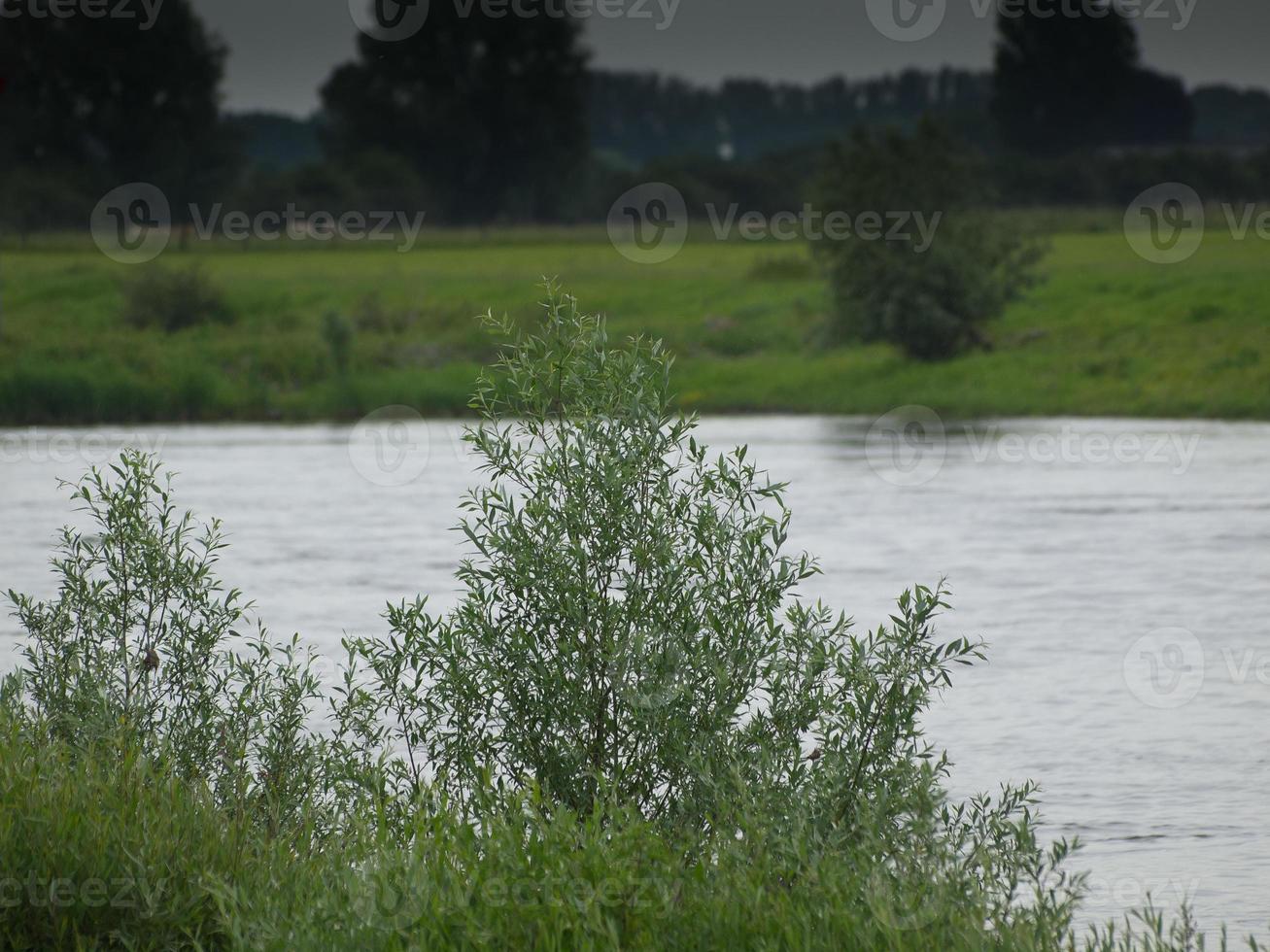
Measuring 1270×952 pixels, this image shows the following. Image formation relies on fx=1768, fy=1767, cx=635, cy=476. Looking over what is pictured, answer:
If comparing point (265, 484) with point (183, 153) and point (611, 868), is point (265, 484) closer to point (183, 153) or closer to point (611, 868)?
point (611, 868)

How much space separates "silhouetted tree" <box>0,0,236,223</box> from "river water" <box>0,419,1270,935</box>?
55374mm

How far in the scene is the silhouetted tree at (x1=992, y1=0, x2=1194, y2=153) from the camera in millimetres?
136250

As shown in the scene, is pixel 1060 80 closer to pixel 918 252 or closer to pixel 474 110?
pixel 474 110

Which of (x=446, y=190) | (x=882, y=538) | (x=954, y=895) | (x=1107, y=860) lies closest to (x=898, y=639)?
(x=954, y=895)

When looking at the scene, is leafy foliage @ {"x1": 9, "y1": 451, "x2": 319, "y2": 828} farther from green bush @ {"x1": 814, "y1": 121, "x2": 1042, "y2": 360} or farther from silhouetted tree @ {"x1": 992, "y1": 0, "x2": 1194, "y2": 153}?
silhouetted tree @ {"x1": 992, "y1": 0, "x2": 1194, "y2": 153}

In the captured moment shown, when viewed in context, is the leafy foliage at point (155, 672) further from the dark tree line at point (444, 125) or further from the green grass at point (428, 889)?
the dark tree line at point (444, 125)

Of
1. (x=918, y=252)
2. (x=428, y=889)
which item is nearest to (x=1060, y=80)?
(x=918, y=252)

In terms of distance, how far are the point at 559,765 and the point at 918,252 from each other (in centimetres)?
4662

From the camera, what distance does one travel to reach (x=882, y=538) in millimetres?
28328

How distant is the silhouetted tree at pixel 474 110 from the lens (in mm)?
115500

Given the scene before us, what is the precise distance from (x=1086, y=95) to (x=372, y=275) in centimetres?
8112

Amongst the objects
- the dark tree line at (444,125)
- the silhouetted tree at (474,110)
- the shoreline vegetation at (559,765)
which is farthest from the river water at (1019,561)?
the silhouetted tree at (474,110)

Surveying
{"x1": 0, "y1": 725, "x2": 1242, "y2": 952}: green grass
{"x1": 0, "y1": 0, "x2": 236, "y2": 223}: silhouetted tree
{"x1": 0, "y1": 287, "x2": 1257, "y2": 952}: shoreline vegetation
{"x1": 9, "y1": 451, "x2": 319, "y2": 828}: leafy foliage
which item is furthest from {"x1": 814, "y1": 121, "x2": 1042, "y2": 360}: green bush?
{"x1": 0, "y1": 0, "x2": 236, "y2": 223}: silhouetted tree

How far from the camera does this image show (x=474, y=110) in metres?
118
